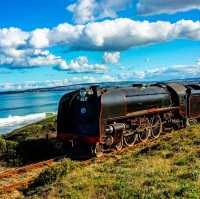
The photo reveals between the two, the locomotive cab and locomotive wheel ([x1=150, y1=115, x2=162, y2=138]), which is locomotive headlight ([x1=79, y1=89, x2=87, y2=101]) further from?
locomotive wheel ([x1=150, y1=115, x2=162, y2=138])

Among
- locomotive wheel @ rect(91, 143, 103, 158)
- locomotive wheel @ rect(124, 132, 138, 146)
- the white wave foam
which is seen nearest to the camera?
locomotive wheel @ rect(91, 143, 103, 158)

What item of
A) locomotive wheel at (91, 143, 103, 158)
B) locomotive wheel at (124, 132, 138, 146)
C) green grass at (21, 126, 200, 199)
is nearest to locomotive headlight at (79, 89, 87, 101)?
locomotive wheel at (91, 143, 103, 158)

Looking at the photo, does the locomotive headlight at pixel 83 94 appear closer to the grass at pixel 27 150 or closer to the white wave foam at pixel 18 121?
the grass at pixel 27 150

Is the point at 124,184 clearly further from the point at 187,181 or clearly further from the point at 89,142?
the point at 89,142

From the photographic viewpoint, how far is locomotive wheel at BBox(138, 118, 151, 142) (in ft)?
72.7

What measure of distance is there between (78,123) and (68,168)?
Answer: 5.65 m

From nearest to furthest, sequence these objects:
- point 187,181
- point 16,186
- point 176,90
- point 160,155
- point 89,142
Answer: point 187,181
point 16,186
point 160,155
point 89,142
point 176,90

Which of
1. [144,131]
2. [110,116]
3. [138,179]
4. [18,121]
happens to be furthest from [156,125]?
[18,121]

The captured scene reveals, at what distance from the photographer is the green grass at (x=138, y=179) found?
10933 millimetres

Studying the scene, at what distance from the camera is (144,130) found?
73.3 feet

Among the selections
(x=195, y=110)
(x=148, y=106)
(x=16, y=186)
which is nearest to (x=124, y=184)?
(x=16, y=186)

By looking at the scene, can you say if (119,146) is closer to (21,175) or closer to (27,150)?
(27,150)

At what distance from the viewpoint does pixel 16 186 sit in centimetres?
1425

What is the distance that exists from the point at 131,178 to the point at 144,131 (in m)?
9.94
